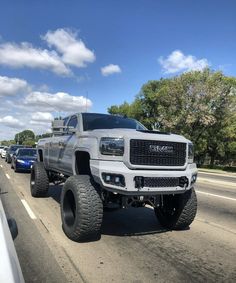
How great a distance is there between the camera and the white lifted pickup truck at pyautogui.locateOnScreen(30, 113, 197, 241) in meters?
6.28

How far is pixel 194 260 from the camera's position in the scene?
19.0 ft

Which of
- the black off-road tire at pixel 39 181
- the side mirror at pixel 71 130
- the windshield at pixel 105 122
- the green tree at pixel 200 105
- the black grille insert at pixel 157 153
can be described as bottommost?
the black off-road tire at pixel 39 181

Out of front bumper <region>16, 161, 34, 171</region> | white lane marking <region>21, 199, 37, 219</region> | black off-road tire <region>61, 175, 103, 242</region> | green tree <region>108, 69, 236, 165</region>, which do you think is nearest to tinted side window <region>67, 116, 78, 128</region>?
black off-road tire <region>61, 175, 103, 242</region>

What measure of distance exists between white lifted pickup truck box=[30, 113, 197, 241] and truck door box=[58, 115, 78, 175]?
0.21 ft

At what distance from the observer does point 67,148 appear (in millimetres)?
8227

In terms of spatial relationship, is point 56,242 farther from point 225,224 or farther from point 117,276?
point 225,224

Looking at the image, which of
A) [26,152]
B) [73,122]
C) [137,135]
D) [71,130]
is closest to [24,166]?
[26,152]

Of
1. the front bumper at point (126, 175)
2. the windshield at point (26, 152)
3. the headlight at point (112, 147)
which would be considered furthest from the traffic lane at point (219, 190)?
the windshield at point (26, 152)

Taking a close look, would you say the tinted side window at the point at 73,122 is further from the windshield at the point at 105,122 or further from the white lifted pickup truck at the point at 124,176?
the white lifted pickup truck at the point at 124,176

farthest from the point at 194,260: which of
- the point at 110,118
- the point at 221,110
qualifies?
the point at 221,110

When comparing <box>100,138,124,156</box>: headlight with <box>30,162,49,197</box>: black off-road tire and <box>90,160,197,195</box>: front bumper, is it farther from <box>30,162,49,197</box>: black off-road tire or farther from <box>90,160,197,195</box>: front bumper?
<box>30,162,49,197</box>: black off-road tire

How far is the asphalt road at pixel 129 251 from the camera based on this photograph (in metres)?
5.10

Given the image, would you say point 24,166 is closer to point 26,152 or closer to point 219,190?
point 26,152

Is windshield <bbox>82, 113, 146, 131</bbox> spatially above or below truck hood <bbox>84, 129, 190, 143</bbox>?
above
